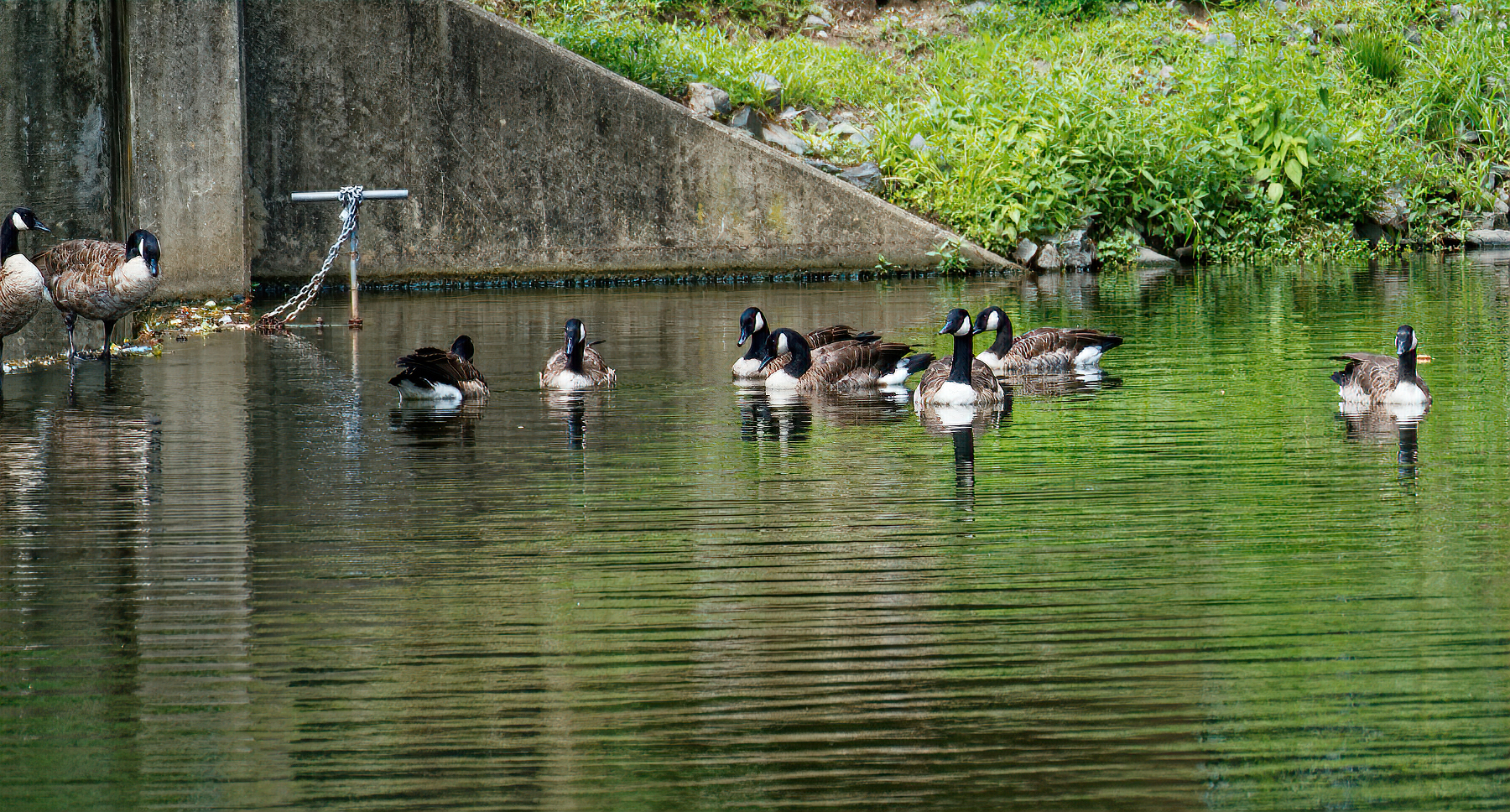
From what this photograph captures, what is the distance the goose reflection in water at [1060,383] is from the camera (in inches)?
494

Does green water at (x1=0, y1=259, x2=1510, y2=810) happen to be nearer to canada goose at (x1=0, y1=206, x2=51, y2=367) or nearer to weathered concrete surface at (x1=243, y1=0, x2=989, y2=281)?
canada goose at (x1=0, y1=206, x2=51, y2=367)

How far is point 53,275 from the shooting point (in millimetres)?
13992

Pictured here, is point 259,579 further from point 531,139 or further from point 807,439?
point 531,139

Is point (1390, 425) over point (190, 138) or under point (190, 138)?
under

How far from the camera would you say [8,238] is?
1341cm

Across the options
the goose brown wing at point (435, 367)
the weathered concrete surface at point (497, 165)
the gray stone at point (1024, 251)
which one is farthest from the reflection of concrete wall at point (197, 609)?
the gray stone at point (1024, 251)

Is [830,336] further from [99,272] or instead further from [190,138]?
[190,138]

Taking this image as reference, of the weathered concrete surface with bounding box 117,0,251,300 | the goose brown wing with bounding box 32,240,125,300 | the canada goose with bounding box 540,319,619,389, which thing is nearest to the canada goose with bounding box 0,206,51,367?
the goose brown wing with bounding box 32,240,125,300

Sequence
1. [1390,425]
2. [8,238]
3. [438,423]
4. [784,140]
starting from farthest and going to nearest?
[784,140] → [8,238] → [438,423] → [1390,425]

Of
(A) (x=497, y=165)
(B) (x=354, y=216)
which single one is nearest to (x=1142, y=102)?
(A) (x=497, y=165)

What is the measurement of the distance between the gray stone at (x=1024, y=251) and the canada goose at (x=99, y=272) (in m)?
13.2

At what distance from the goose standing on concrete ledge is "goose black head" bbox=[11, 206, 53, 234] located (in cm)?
578

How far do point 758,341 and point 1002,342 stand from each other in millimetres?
2002

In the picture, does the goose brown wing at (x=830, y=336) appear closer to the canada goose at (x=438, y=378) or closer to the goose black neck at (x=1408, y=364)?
the canada goose at (x=438, y=378)
